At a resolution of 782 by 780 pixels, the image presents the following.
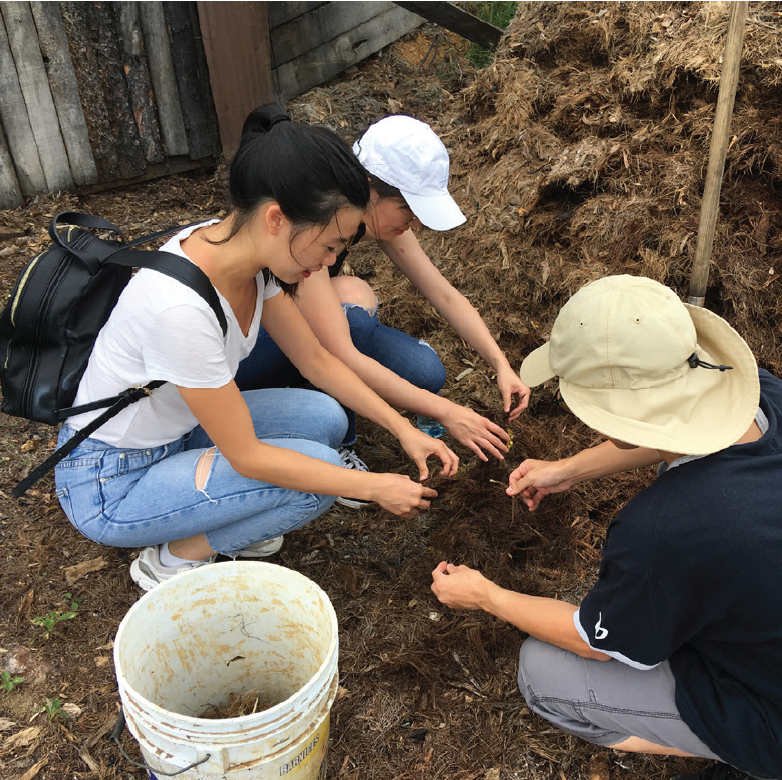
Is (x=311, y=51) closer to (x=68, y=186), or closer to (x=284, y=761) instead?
(x=68, y=186)

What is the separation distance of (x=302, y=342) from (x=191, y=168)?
2.93 metres

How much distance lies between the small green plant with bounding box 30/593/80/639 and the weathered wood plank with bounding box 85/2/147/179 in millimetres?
3036

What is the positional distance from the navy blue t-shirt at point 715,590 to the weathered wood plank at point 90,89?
3962 mm

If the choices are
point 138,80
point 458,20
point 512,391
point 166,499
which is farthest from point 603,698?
point 458,20

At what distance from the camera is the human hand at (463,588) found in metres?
1.91

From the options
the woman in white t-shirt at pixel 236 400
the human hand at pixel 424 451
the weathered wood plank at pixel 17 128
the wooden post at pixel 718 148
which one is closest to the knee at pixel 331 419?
the woman in white t-shirt at pixel 236 400

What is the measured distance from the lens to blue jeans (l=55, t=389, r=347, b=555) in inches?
82.1

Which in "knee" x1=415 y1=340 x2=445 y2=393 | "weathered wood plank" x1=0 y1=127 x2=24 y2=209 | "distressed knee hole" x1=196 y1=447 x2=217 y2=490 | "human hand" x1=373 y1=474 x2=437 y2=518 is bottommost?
"knee" x1=415 y1=340 x2=445 y2=393

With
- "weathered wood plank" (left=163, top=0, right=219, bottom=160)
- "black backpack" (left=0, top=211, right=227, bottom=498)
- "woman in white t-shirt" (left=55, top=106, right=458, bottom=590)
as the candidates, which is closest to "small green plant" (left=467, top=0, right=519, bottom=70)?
"weathered wood plank" (left=163, top=0, right=219, bottom=160)

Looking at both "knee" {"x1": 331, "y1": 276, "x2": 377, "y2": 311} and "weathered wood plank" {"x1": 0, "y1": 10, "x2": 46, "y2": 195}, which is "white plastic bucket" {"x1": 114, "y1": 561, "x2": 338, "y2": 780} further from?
"weathered wood plank" {"x1": 0, "y1": 10, "x2": 46, "y2": 195}

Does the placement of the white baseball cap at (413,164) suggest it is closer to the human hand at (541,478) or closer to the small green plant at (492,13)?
the human hand at (541,478)

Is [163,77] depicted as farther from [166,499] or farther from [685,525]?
[685,525]

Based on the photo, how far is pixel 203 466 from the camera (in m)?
2.13

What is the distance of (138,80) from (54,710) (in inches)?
143
